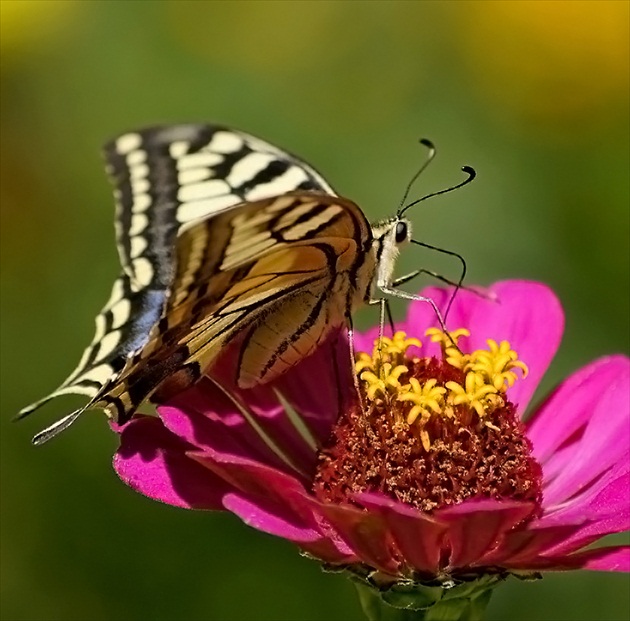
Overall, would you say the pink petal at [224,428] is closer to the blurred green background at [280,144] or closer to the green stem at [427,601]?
the green stem at [427,601]

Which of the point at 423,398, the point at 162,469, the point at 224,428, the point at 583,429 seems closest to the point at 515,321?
the point at 583,429

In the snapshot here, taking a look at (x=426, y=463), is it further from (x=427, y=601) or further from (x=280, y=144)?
(x=280, y=144)

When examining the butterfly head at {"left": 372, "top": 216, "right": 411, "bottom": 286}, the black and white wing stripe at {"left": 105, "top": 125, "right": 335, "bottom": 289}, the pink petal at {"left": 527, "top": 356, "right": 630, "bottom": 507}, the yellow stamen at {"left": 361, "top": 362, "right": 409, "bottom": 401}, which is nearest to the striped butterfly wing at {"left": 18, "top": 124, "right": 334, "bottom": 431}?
the black and white wing stripe at {"left": 105, "top": 125, "right": 335, "bottom": 289}

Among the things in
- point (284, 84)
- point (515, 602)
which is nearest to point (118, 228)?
point (515, 602)

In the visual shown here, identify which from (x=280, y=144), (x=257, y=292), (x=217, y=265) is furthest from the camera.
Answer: (x=280, y=144)

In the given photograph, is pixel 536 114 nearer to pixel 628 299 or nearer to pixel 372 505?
pixel 628 299

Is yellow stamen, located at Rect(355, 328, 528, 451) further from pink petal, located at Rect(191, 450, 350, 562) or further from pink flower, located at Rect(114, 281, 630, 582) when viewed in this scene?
pink petal, located at Rect(191, 450, 350, 562)

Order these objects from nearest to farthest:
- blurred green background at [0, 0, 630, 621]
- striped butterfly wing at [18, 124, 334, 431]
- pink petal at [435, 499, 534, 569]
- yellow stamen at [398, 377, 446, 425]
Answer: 1. pink petal at [435, 499, 534, 569]
2. yellow stamen at [398, 377, 446, 425]
3. striped butterfly wing at [18, 124, 334, 431]
4. blurred green background at [0, 0, 630, 621]
